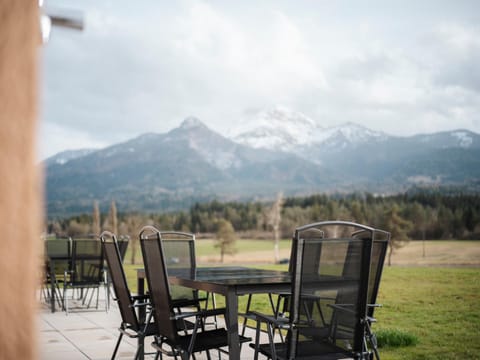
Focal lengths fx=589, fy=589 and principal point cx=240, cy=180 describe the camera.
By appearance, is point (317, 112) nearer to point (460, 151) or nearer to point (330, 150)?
point (330, 150)

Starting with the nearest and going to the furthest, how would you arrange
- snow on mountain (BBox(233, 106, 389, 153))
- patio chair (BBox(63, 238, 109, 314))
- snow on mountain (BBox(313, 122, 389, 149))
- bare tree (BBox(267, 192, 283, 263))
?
patio chair (BBox(63, 238, 109, 314)) < bare tree (BBox(267, 192, 283, 263)) < snow on mountain (BBox(313, 122, 389, 149)) < snow on mountain (BBox(233, 106, 389, 153))

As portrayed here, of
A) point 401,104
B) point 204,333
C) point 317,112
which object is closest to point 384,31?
point 401,104

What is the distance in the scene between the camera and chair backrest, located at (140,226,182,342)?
312 cm

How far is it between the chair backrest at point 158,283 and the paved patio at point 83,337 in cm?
104

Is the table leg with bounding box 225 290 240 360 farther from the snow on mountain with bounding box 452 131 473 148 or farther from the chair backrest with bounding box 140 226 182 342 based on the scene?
the snow on mountain with bounding box 452 131 473 148

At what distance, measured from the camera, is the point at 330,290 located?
2627mm

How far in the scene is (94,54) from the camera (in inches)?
2425

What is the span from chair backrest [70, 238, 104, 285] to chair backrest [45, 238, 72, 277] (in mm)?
327

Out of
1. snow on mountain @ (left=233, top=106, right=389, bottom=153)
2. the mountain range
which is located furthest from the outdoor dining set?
snow on mountain @ (left=233, top=106, right=389, bottom=153)

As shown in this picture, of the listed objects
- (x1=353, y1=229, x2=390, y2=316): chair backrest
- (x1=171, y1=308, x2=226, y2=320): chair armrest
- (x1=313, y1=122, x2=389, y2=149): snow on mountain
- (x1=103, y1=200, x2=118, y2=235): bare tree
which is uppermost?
(x1=313, y1=122, x2=389, y2=149): snow on mountain

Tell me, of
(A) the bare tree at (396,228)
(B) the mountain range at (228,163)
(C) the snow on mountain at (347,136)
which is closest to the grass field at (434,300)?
(A) the bare tree at (396,228)

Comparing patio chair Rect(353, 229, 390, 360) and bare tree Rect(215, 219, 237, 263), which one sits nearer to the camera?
patio chair Rect(353, 229, 390, 360)

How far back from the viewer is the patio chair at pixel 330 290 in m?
2.59

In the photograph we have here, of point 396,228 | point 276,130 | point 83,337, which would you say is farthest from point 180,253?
point 276,130
